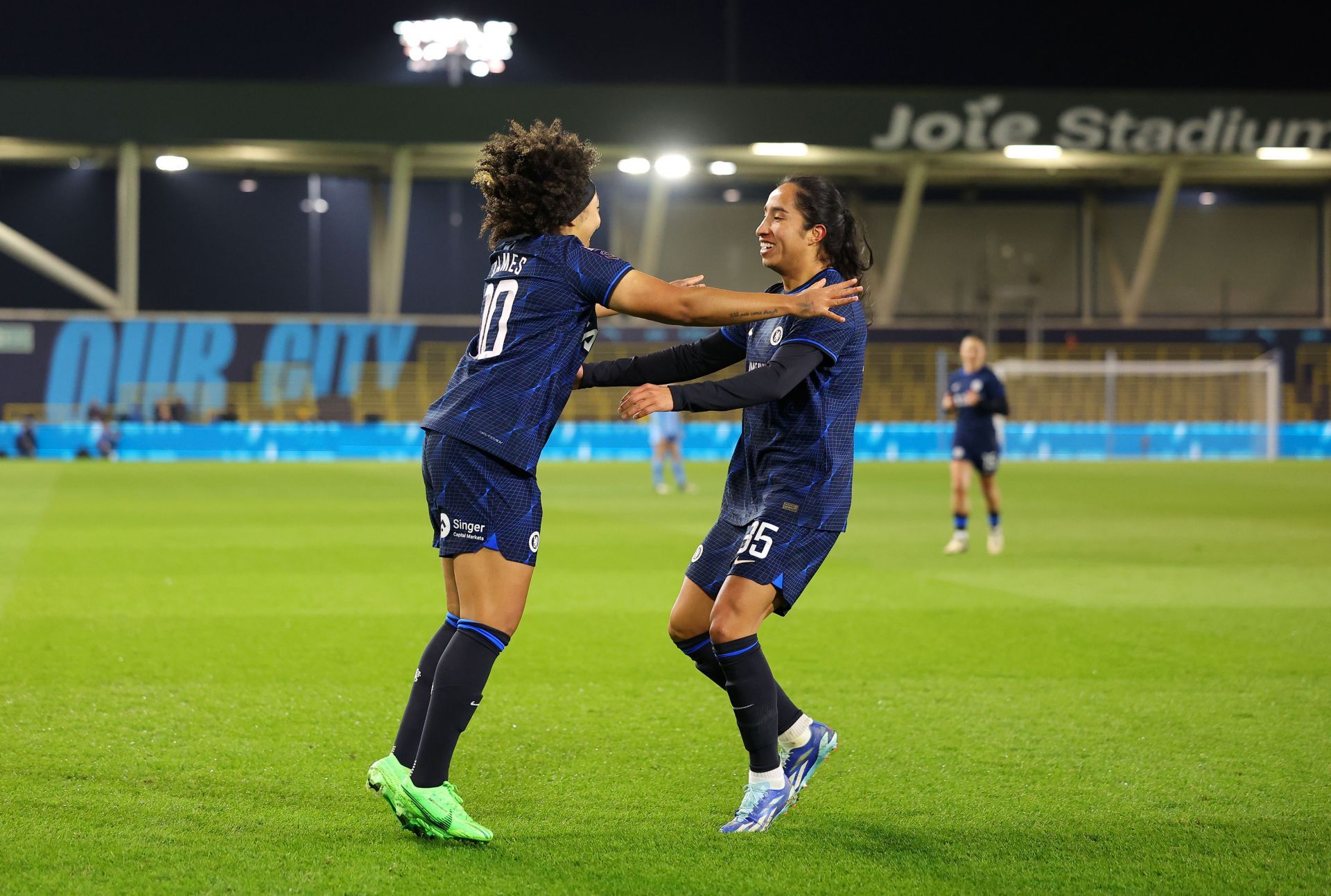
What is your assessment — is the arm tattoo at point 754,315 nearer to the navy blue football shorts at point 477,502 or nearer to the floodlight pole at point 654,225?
the navy blue football shorts at point 477,502

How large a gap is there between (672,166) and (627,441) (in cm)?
834

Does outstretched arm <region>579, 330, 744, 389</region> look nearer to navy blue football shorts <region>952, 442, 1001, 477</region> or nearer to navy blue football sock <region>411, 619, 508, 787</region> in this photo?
navy blue football sock <region>411, 619, 508, 787</region>

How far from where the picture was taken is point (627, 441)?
36000mm

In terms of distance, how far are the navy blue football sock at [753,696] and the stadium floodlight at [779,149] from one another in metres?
34.9

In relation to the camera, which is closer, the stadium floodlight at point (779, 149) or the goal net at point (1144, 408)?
the goal net at point (1144, 408)

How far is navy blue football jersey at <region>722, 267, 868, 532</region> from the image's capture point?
15.3ft

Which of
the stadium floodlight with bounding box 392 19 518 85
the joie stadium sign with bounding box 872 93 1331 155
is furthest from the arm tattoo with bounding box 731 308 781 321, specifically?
the stadium floodlight with bounding box 392 19 518 85

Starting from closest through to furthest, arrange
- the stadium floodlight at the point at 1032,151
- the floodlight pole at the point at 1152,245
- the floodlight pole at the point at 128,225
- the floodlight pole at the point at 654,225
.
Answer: the floodlight pole at the point at 128,225 → the stadium floodlight at the point at 1032,151 → the floodlight pole at the point at 654,225 → the floodlight pole at the point at 1152,245

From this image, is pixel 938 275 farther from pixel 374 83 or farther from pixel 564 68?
pixel 374 83

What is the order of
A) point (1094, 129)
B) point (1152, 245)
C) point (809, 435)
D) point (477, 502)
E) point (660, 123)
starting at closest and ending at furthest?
1. point (477, 502)
2. point (809, 435)
3. point (660, 123)
4. point (1094, 129)
5. point (1152, 245)

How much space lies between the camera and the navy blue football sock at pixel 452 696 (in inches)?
171

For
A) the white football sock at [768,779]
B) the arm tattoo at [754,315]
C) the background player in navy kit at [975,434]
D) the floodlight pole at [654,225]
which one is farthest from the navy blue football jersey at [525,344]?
the floodlight pole at [654,225]

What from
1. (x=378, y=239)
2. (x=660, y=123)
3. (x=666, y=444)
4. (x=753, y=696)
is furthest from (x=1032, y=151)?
(x=753, y=696)

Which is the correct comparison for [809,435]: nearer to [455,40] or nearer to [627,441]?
[627,441]
